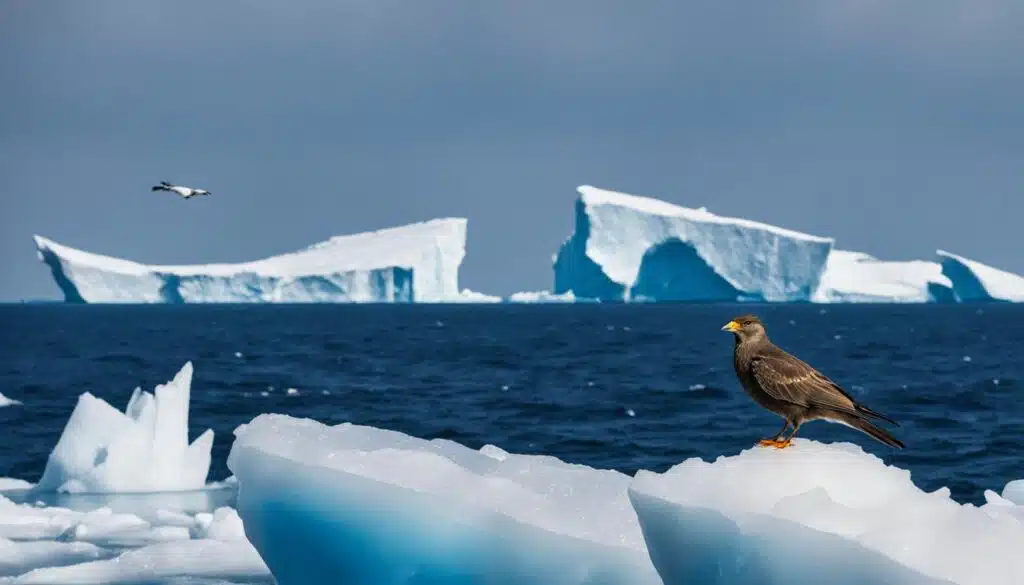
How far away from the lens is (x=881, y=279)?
128500mm

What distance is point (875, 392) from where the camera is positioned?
3391 cm

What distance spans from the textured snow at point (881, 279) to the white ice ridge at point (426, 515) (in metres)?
109

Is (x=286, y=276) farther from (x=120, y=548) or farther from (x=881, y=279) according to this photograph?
(x=120, y=548)

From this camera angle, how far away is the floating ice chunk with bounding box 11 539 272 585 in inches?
490

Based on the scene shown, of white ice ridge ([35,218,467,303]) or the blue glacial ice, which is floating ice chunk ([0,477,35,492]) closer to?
the blue glacial ice

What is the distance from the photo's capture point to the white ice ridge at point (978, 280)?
105 metres

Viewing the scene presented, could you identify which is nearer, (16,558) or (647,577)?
(647,577)

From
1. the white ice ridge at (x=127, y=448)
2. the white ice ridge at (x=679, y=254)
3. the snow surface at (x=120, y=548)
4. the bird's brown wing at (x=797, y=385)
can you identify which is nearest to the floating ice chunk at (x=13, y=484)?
the white ice ridge at (x=127, y=448)

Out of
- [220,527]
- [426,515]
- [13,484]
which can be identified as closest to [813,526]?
[426,515]

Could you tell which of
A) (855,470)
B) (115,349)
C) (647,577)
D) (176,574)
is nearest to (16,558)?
(176,574)

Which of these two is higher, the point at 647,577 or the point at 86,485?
the point at 647,577

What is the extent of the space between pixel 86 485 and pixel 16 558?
5.30m

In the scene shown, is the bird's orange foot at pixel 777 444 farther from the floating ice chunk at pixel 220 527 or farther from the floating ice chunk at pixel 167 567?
the floating ice chunk at pixel 220 527

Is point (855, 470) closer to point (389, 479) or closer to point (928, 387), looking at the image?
point (389, 479)
